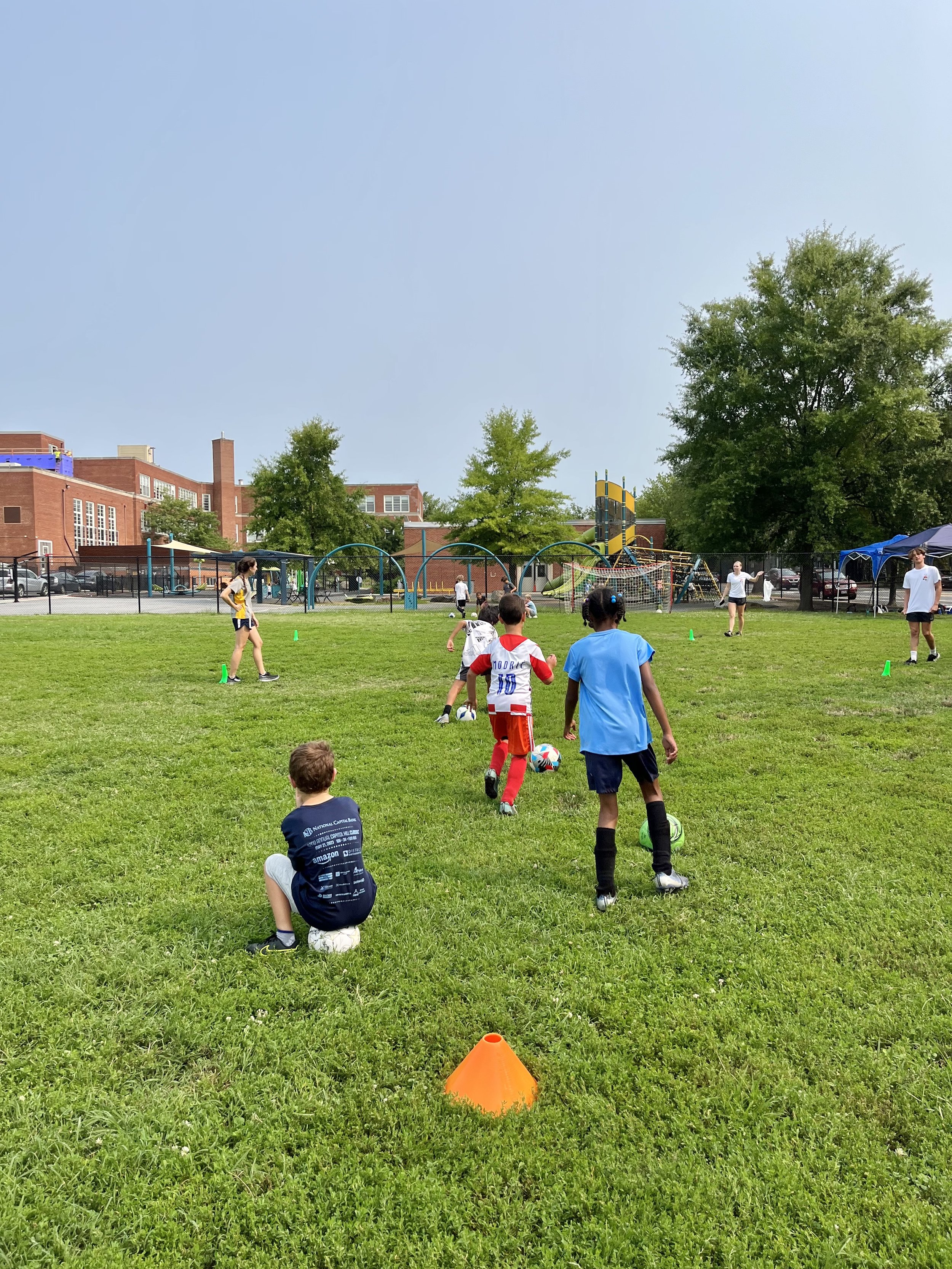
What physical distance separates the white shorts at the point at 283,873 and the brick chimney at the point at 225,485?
92.1m

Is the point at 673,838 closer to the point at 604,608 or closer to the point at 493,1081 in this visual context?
the point at 604,608

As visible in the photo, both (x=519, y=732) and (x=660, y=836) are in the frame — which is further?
(x=519, y=732)

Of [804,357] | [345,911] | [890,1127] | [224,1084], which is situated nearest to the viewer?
[890,1127]

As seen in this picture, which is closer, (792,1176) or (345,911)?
(792,1176)

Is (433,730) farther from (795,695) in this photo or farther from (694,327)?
(694,327)

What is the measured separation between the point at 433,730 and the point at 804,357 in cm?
3174

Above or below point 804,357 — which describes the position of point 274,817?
below

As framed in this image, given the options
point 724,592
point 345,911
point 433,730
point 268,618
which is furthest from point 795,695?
point 724,592

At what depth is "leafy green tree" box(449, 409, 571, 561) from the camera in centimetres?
4350

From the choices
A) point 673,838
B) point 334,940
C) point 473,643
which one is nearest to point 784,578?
point 473,643

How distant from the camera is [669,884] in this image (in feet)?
13.6

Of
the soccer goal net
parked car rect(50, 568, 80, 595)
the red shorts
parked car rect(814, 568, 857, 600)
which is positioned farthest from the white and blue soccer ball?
parked car rect(50, 568, 80, 595)

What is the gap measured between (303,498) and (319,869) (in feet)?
161

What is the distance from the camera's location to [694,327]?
124 ft
